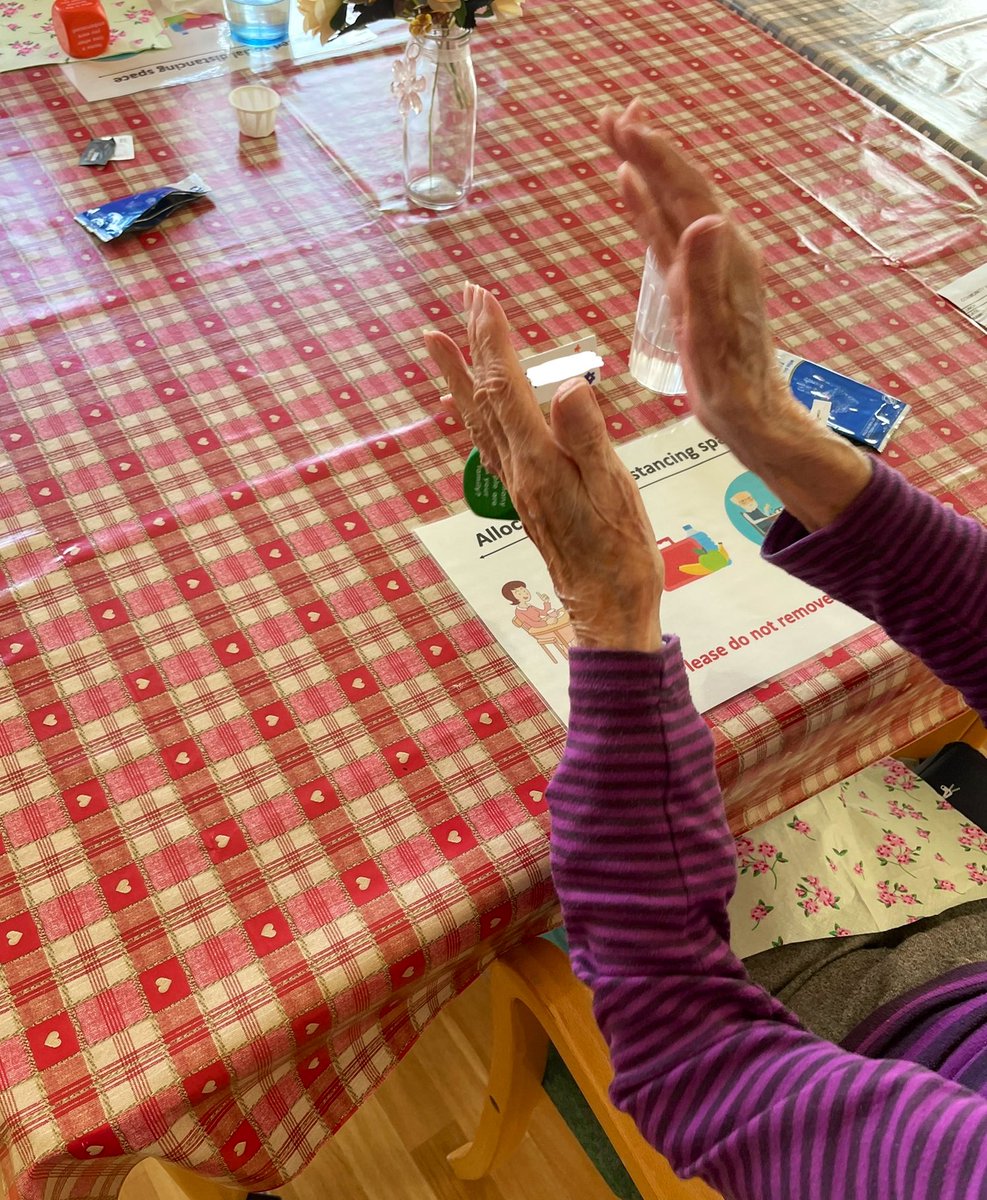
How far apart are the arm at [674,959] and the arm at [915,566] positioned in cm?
19

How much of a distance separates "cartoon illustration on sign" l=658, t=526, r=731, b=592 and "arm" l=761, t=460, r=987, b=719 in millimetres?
93

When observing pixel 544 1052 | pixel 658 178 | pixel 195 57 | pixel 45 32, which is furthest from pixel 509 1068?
pixel 45 32

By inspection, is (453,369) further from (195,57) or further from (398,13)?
(195,57)

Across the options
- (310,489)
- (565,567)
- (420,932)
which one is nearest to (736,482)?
(565,567)

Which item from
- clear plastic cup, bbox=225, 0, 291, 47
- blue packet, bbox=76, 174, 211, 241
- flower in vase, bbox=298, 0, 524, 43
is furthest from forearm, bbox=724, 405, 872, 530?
clear plastic cup, bbox=225, 0, 291, 47

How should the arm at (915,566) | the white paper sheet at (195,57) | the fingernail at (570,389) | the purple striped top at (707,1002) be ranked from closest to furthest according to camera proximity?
1. the purple striped top at (707,1002)
2. the fingernail at (570,389)
3. the arm at (915,566)
4. the white paper sheet at (195,57)

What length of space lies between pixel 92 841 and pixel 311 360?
0.52m

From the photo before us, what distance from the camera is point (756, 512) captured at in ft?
3.03

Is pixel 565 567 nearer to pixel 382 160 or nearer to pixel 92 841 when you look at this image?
pixel 92 841

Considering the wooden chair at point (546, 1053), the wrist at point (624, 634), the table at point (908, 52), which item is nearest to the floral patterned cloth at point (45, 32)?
the table at point (908, 52)

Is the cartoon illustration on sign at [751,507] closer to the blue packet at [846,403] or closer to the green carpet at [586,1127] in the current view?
the blue packet at [846,403]

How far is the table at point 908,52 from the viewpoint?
1.38 metres

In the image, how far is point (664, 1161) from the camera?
692mm

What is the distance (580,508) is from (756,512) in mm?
278
